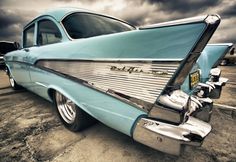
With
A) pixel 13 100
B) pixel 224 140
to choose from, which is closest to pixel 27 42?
pixel 13 100

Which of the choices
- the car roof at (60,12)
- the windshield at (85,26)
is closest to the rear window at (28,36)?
the car roof at (60,12)

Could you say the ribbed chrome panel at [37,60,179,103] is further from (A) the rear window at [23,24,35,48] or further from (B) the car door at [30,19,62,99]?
(A) the rear window at [23,24,35,48]

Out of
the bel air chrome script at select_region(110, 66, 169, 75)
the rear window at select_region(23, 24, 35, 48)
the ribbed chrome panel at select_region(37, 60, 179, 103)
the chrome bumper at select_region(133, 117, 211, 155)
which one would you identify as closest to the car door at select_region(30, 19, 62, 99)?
the rear window at select_region(23, 24, 35, 48)

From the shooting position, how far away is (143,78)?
129 centimetres

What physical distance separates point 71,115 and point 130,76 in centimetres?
145

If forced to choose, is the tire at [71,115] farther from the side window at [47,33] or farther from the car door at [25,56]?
the car door at [25,56]

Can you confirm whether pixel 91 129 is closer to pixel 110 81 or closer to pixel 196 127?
pixel 110 81

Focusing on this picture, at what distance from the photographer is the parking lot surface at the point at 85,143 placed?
5.90 feet

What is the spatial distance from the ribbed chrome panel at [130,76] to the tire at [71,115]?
51 cm

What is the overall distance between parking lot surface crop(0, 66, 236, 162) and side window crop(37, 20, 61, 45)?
1277mm

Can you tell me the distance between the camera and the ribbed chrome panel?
122cm

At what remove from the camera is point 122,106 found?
4.77 feet

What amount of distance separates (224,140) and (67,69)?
2.11m

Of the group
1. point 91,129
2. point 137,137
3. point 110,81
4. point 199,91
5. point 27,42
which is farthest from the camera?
point 27,42
